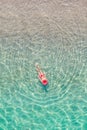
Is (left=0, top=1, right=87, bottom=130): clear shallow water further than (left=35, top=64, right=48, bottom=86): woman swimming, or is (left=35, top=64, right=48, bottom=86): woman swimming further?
(left=35, top=64, right=48, bottom=86): woman swimming

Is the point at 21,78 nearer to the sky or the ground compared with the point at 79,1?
nearer to the ground

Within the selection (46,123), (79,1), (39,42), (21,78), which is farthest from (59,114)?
(79,1)

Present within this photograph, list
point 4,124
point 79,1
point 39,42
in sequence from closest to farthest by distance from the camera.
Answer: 1. point 4,124
2. point 39,42
3. point 79,1

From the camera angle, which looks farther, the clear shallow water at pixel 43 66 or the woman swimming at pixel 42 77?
the woman swimming at pixel 42 77

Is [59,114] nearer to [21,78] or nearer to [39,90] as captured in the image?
[39,90]

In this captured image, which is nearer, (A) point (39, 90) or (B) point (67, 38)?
(A) point (39, 90)

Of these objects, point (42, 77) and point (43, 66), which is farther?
point (43, 66)

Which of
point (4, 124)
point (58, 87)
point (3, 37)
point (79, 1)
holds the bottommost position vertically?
point (4, 124)

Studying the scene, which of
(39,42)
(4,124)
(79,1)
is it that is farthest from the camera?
(79,1)
